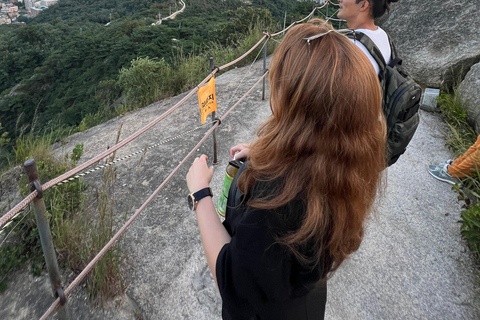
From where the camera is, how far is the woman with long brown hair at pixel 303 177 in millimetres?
825

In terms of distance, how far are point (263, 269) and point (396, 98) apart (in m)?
1.26

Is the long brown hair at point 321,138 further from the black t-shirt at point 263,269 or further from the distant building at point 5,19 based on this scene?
the distant building at point 5,19

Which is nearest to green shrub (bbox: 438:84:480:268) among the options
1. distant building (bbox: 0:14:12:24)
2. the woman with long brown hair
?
the woman with long brown hair

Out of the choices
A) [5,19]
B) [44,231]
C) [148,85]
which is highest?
[44,231]

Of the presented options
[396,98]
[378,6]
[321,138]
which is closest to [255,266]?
[321,138]

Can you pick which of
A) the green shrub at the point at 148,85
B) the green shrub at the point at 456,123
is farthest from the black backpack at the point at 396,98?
the green shrub at the point at 148,85

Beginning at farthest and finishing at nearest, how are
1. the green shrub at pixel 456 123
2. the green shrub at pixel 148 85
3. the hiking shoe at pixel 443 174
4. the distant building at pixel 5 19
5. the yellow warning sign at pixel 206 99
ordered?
the distant building at pixel 5 19
the green shrub at pixel 148 85
the green shrub at pixel 456 123
the hiking shoe at pixel 443 174
the yellow warning sign at pixel 206 99

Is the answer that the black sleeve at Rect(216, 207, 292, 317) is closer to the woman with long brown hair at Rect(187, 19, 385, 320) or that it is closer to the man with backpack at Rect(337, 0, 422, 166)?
the woman with long brown hair at Rect(187, 19, 385, 320)

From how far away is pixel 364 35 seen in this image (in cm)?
166

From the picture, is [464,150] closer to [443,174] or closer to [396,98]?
[443,174]

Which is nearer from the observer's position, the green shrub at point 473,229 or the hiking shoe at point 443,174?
the green shrub at point 473,229

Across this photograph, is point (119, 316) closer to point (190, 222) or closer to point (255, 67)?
point (190, 222)

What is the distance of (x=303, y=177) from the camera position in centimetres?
85

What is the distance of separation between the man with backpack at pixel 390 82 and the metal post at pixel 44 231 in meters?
1.48
